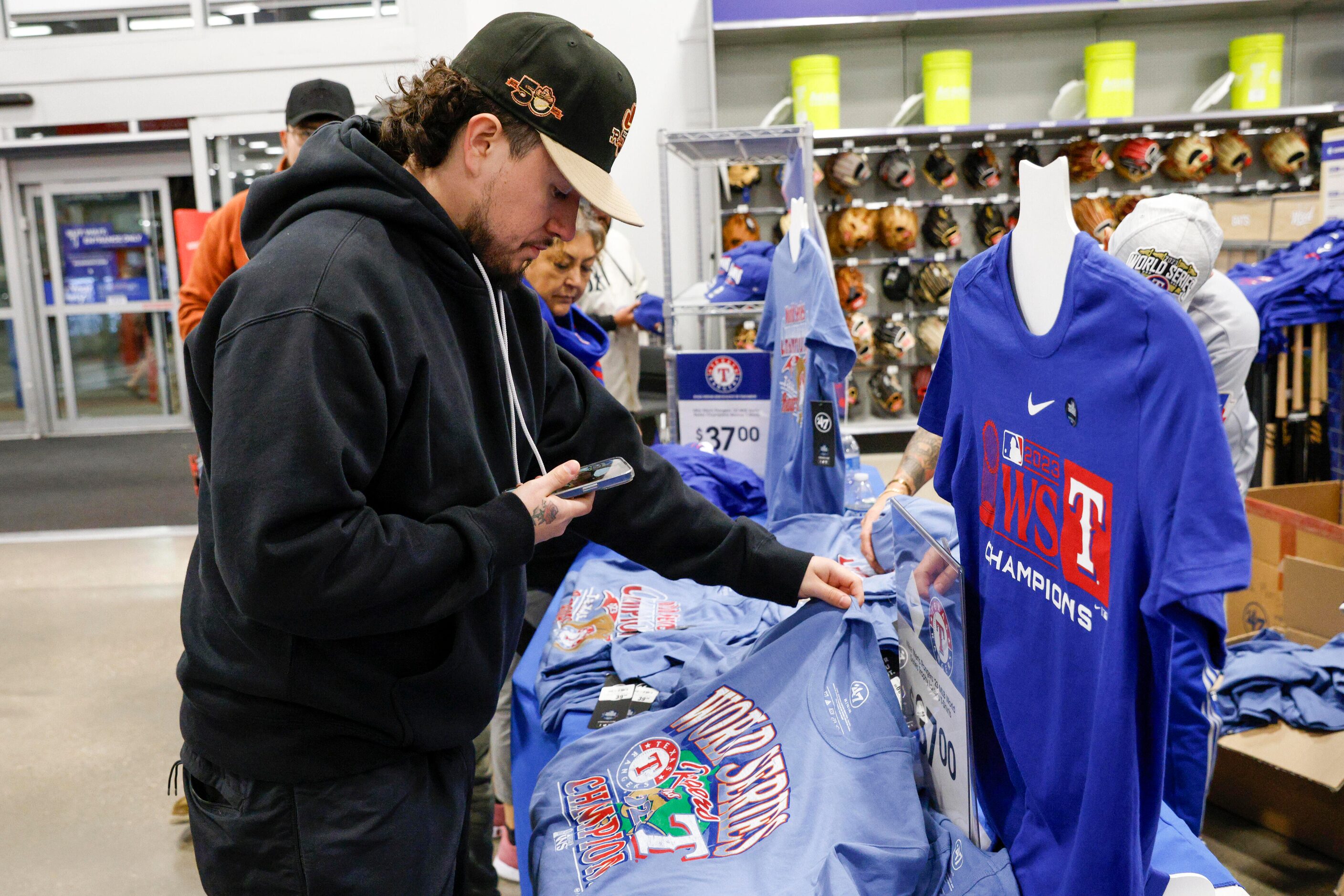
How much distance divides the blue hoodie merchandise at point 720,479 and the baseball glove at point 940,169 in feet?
15.9

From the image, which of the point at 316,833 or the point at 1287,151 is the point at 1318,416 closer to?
the point at 1287,151

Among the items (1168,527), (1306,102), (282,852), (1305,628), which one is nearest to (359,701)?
(282,852)

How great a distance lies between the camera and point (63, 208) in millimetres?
8477

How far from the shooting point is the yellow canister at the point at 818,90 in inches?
264

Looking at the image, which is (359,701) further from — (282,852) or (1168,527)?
(1168,527)

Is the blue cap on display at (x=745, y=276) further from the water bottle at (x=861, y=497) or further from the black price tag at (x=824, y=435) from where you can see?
the black price tag at (x=824, y=435)

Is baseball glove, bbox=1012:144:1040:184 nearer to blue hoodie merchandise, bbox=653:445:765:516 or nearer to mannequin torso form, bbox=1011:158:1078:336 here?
blue hoodie merchandise, bbox=653:445:765:516

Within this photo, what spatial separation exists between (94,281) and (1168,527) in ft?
32.1

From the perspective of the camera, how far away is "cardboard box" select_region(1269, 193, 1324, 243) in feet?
18.8

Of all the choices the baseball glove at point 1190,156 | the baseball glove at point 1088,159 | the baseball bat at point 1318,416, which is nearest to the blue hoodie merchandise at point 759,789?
the baseball bat at point 1318,416

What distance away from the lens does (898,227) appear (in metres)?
7.08

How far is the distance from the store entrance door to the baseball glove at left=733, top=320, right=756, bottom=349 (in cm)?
473

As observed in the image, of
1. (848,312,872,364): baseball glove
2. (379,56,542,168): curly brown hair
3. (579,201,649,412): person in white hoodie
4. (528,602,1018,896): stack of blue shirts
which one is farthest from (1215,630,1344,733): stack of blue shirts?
(848,312,872,364): baseball glove

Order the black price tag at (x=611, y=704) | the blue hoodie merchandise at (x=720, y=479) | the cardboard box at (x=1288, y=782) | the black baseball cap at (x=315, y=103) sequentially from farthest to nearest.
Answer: the black baseball cap at (x=315, y=103) < the blue hoodie merchandise at (x=720, y=479) < the cardboard box at (x=1288, y=782) < the black price tag at (x=611, y=704)
